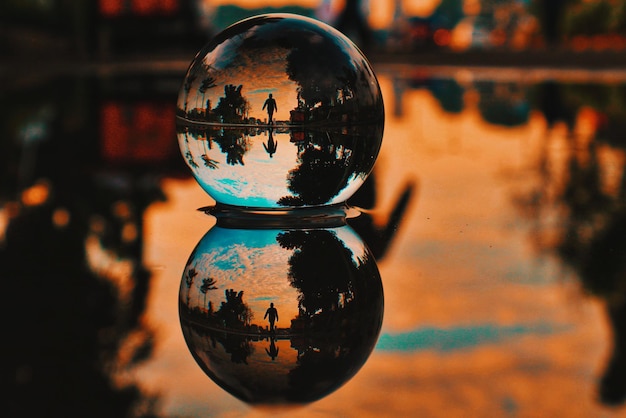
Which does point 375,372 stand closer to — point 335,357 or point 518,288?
point 335,357

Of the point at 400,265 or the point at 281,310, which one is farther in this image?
the point at 400,265

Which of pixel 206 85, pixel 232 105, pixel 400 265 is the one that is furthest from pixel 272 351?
pixel 206 85

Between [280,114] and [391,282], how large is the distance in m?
1.15

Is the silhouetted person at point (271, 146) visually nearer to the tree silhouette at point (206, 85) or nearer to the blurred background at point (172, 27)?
the tree silhouette at point (206, 85)

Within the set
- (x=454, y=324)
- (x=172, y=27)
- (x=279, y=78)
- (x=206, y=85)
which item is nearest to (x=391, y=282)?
(x=454, y=324)

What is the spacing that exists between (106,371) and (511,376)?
1.10 m

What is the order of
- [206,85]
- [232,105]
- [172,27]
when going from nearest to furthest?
[232,105] < [206,85] < [172,27]

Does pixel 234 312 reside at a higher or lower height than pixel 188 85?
lower

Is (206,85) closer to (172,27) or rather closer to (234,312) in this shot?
(234,312)

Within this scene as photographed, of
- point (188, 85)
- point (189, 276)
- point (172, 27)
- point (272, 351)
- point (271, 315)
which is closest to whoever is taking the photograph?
point (272, 351)

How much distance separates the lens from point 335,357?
2689mm

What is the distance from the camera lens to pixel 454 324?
313cm

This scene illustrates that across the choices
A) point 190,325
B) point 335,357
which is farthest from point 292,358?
point 190,325

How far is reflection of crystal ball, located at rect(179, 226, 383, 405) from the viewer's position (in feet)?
8.32
